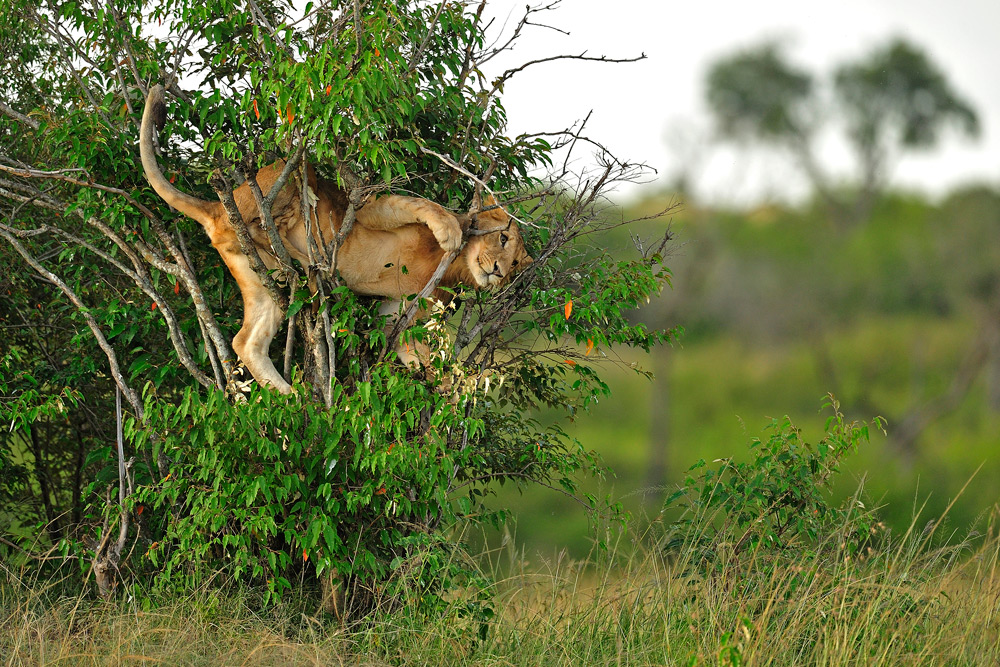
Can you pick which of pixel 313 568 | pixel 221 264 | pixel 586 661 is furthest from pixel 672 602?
pixel 221 264

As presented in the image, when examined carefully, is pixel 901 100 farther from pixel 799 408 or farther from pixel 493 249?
pixel 493 249

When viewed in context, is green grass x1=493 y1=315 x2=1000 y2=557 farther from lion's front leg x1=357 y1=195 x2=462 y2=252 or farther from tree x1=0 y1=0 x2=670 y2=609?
lion's front leg x1=357 y1=195 x2=462 y2=252

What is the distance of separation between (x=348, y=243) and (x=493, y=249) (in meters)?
0.75

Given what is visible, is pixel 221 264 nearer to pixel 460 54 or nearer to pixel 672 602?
pixel 460 54

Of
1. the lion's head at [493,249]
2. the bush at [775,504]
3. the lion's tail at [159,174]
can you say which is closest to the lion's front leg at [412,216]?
the lion's head at [493,249]

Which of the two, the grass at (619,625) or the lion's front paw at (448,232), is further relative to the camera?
the lion's front paw at (448,232)

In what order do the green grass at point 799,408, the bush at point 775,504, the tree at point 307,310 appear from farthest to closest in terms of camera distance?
the green grass at point 799,408, the bush at point 775,504, the tree at point 307,310

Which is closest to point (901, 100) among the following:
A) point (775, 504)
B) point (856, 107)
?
point (856, 107)

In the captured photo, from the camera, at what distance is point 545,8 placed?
4.91 m

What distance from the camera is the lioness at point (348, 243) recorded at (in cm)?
482

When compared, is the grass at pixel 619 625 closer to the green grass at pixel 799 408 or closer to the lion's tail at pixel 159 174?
the lion's tail at pixel 159 174

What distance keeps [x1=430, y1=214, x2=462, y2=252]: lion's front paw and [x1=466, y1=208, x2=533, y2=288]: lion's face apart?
0.58ft

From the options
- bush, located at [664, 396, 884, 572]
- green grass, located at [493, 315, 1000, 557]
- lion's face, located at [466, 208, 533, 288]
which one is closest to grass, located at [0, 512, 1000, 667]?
bush, located at [664, 396, 884, 572]

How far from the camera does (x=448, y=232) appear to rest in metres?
4.67
